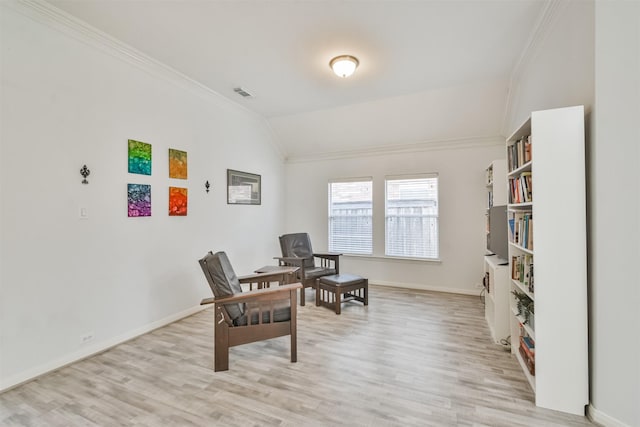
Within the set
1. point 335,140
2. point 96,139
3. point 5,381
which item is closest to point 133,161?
point 96,139

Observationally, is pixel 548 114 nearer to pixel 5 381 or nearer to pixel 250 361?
pixel 250 361

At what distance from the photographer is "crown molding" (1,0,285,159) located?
229 centimetres

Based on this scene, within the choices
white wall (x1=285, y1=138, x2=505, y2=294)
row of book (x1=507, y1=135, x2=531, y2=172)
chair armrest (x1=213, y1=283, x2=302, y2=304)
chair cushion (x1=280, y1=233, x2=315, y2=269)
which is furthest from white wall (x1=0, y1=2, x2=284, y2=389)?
row of book (x1=507, y1=135, x2=531, y2=172)

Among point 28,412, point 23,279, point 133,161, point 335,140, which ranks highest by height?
point 335,140

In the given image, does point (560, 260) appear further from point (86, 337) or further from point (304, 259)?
point (86, 337)

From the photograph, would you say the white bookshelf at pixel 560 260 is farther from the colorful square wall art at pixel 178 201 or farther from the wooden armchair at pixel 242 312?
the colorful square wall art at pixel 178 201

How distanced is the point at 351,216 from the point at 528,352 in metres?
3.60

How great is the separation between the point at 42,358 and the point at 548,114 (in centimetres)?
428

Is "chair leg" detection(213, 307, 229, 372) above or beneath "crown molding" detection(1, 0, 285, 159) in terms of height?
beneath

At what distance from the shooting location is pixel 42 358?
2.35m

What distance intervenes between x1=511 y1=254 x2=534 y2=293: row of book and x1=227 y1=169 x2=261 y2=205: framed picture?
372 cm

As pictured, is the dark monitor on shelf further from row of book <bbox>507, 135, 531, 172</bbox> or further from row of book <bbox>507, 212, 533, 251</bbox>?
row of book <bbox>507, 135, 531, 172</bbox>

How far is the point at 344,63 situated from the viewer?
3002 mm

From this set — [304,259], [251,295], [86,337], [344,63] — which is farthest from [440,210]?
[86,337]
